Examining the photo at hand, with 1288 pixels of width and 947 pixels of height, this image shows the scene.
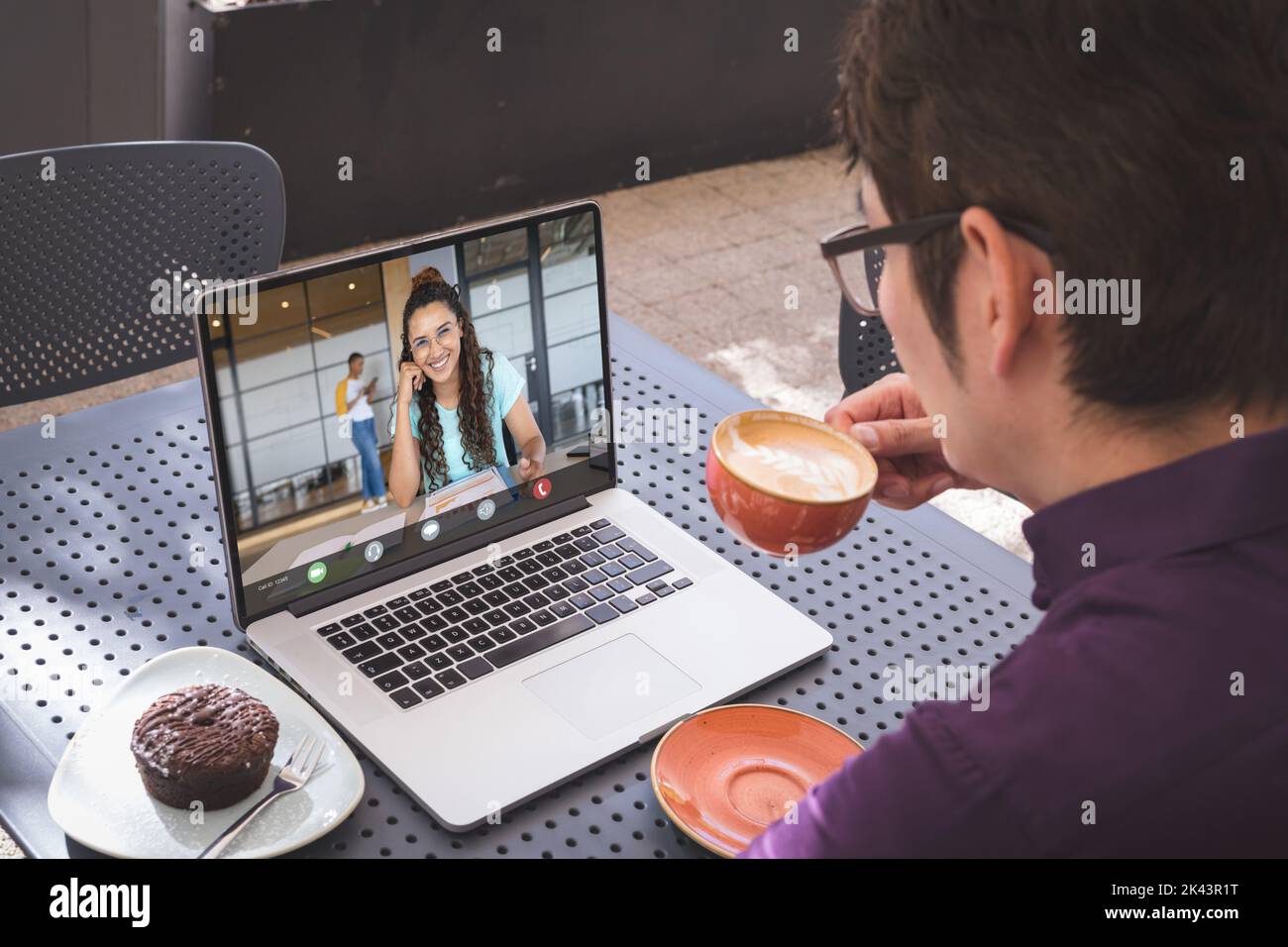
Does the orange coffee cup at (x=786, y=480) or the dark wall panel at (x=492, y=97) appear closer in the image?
the orange coffee cup at (x=786, y=480)

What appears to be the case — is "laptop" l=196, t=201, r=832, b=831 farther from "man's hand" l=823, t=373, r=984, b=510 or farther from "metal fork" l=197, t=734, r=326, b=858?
"man's hand" l=823, t=373, r=984, b=510

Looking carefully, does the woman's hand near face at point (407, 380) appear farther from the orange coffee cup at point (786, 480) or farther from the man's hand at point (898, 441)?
the man's hand at point (898, 441)

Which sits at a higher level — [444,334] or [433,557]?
[444,334]

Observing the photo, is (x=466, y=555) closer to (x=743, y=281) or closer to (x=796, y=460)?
(x=796, y=460)

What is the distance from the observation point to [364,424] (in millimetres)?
1220

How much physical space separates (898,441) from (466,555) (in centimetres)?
43

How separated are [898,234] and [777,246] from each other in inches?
133

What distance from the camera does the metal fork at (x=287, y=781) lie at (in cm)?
100

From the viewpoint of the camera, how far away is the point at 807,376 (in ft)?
11.7

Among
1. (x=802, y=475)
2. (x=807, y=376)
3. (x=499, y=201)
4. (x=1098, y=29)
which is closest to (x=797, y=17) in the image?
(x=499, y=201)

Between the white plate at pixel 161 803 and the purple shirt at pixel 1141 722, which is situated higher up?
the purple shirt at pixel 1141 722

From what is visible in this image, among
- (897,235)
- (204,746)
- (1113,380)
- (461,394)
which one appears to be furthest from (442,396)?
(1113,380)

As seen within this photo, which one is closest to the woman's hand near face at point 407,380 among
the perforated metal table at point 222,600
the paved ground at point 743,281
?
the perforated metal table at point 222,600

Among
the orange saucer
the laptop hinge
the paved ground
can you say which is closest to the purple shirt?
the orange saucer
